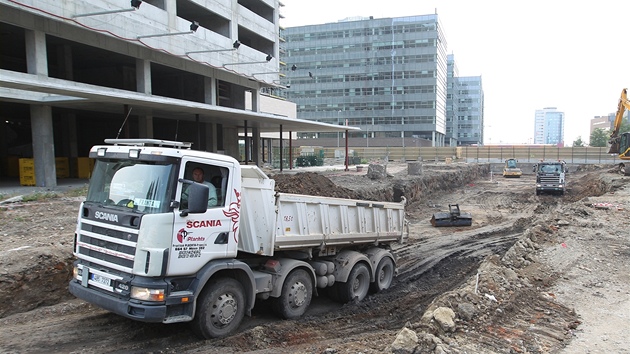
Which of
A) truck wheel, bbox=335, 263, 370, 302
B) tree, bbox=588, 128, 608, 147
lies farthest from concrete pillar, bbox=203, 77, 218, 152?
tree, bbox=588, 128, 608, 147

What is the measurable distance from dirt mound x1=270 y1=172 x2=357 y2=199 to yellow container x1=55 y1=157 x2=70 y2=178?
527 inches

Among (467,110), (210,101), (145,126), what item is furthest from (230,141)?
(467,110)

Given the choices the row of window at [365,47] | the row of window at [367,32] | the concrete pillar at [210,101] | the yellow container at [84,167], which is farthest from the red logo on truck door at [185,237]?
the row of window at [367,32]

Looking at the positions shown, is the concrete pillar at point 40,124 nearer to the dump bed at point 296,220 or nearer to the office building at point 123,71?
the office building at point 123,71

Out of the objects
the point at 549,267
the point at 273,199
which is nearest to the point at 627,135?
the point at 549,267

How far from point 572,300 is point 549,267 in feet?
6.62

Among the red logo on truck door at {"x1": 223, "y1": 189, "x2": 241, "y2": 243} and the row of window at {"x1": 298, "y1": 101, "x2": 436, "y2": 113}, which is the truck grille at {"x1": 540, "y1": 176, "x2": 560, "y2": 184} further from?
the row of window at {"x1": 298, "y1": 101, "x2": 436, "y2": 113}

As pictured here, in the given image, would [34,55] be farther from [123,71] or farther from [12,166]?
[123,71]

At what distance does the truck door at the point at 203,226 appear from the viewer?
513 centimetres

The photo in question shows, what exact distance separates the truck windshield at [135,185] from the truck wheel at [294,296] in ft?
8.45

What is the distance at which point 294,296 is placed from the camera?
6.86m

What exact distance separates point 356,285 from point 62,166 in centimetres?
2301

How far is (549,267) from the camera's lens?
8766 mm

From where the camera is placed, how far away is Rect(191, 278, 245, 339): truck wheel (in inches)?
215
